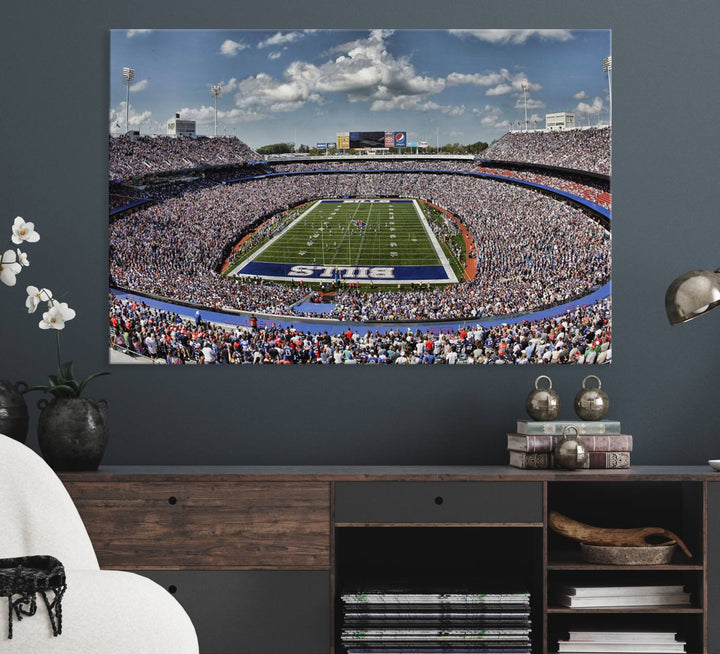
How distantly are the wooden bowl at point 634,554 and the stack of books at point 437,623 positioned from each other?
266 mm

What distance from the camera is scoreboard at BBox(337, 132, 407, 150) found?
120 inches

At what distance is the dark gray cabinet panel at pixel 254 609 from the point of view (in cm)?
253

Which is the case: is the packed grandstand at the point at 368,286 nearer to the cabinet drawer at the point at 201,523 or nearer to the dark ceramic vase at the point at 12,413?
the dark ceramic vase at the point at 12,413

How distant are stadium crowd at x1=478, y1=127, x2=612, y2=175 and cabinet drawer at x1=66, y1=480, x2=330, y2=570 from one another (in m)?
1.38

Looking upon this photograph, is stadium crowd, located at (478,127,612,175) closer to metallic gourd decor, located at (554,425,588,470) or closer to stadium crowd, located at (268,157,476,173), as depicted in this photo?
stadium crowd, located at (268,157,476,173)

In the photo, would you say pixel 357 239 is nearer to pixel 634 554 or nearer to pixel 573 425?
pixel 573 425

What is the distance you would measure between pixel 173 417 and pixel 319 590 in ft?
2.82

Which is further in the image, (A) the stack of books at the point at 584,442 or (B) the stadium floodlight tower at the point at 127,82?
(B) the stadium floodlight tower at the point at 127,82

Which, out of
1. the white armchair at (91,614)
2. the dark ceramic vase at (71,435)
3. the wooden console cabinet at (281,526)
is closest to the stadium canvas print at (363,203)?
the dark ceramic vase at (71,435)

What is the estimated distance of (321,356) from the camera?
3018 millimetres

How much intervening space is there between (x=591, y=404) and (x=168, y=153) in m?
1.73

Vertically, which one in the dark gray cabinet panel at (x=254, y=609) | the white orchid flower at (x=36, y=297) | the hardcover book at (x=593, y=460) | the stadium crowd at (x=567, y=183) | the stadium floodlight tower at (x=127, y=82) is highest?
the stadium floodlight tower at (x=127, y=82)

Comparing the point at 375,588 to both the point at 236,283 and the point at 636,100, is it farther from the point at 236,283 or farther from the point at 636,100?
the point at 636,100

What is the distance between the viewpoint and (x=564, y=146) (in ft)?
10.0
